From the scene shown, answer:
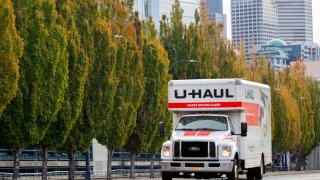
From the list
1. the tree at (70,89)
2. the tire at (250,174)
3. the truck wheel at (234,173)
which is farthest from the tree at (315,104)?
the truck wheel at (234,173)

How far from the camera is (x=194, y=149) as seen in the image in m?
29.7

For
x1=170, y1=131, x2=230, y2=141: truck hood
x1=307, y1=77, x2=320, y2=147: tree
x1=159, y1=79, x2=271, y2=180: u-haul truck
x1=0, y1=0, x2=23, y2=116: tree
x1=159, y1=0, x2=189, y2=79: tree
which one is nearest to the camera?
x1=159, y1=79, x2=271, y2=180: u-haul truck

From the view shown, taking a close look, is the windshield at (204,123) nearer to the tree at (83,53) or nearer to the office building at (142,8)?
the tree at (83,53)

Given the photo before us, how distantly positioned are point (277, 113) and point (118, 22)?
4069cm

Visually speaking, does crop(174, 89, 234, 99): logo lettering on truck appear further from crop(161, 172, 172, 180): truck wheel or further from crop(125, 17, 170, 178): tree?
crop(125, 17, 170, 178): tree

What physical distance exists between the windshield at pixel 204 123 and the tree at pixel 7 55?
8.37m

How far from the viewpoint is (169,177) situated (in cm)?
3045

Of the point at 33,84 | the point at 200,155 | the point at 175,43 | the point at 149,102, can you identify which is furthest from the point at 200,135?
the point at 175,43

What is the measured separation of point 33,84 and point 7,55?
5.57 meters

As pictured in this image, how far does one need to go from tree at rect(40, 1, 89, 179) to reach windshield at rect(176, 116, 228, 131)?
14521 mm

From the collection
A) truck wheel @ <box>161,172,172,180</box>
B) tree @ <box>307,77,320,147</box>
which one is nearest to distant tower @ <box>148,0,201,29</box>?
tree @ <box>307,77,320,147</box>

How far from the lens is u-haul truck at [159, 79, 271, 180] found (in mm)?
29734

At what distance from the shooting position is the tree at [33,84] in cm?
4034

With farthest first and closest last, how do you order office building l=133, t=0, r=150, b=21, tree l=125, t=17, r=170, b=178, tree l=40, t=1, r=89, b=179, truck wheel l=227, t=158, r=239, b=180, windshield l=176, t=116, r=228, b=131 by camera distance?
office building l=133, t=0, r=150, b=21 → tree l=125, t=17, r=170, b=178 → tree l=40, t=1, r=89, b=179 → windshield l=176, t=116, r=228, b=131 → truck wheel l=227, t=158, r=239, b=180
